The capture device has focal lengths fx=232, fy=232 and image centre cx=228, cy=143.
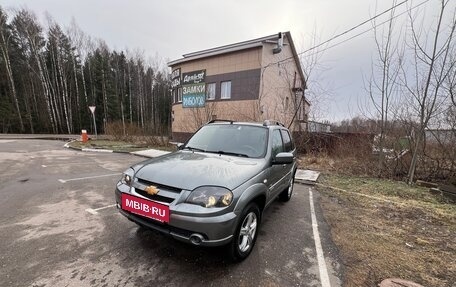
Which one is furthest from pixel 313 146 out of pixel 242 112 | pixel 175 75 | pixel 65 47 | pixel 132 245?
pixel 65 47

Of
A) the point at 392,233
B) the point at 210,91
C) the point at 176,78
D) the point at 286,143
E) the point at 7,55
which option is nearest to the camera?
the point at 392,233

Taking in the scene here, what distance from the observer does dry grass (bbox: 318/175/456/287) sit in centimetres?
288

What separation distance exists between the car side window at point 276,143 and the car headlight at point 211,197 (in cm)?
150

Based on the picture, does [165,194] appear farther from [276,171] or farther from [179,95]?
[179,95]

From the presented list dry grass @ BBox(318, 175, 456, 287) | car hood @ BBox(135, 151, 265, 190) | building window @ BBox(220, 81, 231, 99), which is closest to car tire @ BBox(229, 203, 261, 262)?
car hood @ BBox(135, 151, 265, 190)

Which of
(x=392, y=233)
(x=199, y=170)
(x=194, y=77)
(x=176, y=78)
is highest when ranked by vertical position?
(x=176, y=78)

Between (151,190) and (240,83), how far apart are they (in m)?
16.2

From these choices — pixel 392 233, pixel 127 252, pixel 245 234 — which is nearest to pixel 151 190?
pixel 127 252

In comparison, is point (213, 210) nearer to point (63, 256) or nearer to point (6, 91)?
point (63, 256)

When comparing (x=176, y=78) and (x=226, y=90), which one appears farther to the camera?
(x=176, y=78)

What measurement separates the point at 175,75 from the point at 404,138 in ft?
63.7

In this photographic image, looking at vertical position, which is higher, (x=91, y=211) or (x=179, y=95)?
(x=179, y=95)

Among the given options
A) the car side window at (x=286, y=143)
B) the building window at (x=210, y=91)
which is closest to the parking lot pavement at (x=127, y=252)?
the car side window at (x=286, y=143)

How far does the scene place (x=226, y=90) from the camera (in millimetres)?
18797
